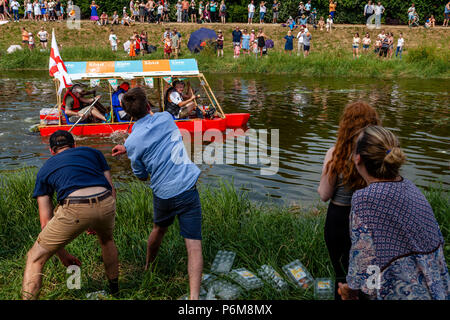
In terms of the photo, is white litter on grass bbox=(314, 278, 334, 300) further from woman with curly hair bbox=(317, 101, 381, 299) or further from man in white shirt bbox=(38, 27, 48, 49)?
man in white shirt bbox=(38, 27, 48, 49)

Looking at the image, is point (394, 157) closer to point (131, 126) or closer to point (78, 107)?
point (131, 126)

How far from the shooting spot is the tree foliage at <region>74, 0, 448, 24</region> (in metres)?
39.1

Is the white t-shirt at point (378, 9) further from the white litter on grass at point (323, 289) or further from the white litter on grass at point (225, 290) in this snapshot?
the white litter on grass at point (225, 290)

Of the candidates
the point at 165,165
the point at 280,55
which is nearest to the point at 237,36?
the point at 280,55

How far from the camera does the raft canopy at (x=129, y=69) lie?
12203mm

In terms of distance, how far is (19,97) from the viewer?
20062 mm

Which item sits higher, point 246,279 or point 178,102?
point 178,102

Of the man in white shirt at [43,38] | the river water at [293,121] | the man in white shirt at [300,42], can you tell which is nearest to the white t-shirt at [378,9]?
the man in white shirt at [300,42]

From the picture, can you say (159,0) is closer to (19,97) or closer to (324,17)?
(324,17)

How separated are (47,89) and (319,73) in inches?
607

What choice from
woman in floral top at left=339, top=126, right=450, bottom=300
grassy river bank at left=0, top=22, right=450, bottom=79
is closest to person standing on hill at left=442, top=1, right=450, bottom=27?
grassy river bank at left=0, top=22, right=450, bottom=79

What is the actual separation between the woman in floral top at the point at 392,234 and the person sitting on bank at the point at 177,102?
1012cm

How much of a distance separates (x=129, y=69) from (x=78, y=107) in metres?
1.81

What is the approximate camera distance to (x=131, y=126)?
12.6 m
